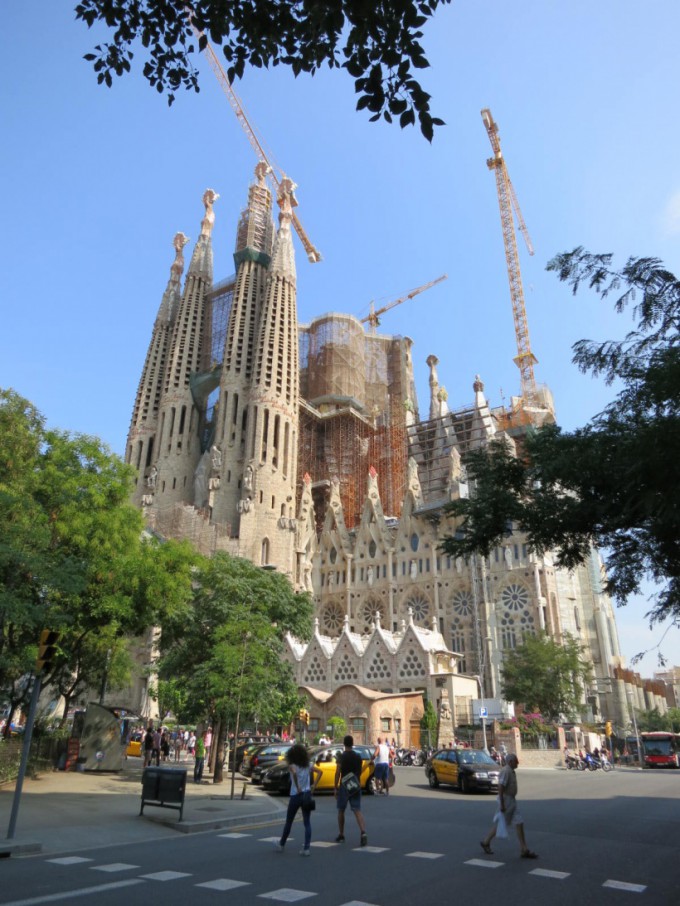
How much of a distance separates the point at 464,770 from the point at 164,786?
8703 mm

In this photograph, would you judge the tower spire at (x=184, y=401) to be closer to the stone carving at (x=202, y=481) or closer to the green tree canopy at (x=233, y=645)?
the stone carving at (x=202, y=481)

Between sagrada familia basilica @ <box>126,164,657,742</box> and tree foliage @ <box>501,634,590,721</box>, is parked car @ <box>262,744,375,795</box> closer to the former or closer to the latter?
sagrada familia basilica @ <box>126,164,657,742</box>

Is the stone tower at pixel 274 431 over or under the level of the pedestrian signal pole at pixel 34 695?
over

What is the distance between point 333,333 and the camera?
71.3m

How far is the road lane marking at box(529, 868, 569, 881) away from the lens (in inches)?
278

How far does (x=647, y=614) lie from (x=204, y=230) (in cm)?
7139

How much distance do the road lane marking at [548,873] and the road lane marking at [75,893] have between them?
4229 mm

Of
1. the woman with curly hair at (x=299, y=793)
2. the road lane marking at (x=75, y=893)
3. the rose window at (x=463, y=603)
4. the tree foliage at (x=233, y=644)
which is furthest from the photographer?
the rose window at (x=463, y=603)

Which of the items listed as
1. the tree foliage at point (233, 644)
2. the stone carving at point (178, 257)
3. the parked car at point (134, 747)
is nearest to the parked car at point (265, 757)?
the tree foliage at point (233, 644)

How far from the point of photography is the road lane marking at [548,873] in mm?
7067

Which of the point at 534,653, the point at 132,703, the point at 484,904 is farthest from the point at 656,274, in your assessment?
the point at 132,703

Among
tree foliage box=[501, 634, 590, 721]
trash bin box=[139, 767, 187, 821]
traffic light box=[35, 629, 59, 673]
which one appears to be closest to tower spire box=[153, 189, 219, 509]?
tree foliage box=[501, 634, 590, 721]

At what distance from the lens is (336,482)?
2477 inches

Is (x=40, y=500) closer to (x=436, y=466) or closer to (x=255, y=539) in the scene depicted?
(x=255, y=539)
